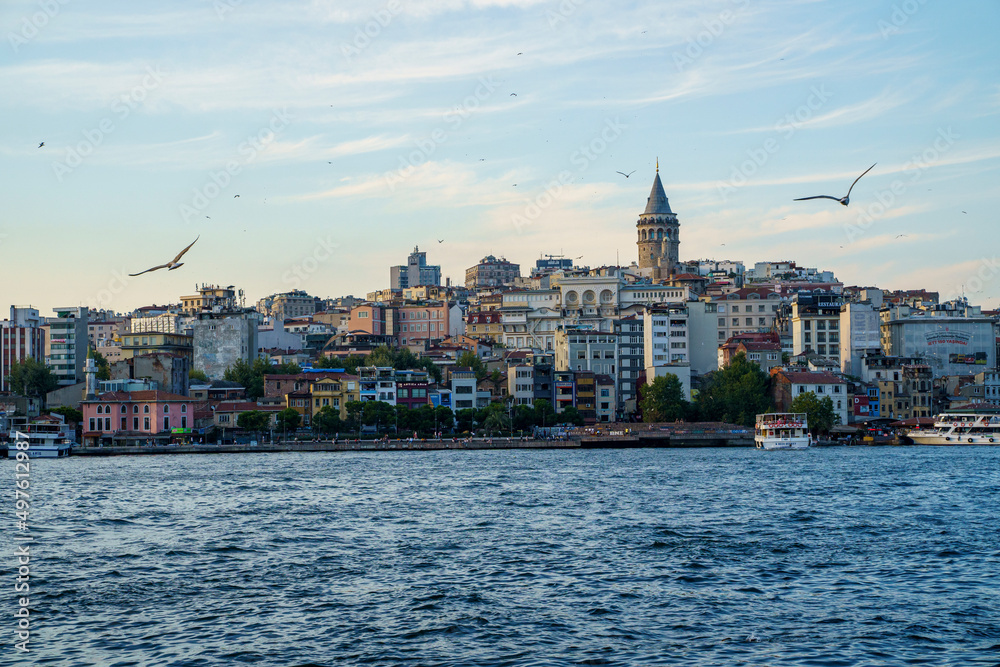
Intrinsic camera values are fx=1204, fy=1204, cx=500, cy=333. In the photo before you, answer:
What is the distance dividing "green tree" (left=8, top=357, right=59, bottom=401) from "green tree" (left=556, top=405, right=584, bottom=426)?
34675mm

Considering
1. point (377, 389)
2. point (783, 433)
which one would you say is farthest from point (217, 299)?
point (783, 433)

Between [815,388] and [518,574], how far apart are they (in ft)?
184

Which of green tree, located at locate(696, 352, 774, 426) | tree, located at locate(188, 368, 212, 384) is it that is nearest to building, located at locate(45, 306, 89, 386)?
tree, located at locate(188, 368, 212, 384)

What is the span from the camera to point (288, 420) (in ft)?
232

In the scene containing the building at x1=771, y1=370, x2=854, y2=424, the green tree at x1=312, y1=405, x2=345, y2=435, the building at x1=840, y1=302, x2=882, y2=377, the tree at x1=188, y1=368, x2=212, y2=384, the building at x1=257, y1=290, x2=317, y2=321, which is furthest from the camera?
the building at x1=257, y1=290, x2=317, y2=321

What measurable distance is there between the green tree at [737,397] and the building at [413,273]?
95.7m

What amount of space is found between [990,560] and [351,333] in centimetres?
8744

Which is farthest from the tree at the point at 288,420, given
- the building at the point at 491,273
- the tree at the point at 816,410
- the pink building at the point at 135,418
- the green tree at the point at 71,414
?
the building at the point at 491,273

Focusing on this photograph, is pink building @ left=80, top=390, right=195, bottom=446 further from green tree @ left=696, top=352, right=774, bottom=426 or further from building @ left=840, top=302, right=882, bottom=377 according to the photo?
building @ left=840, top=302, right=882, bottom=377

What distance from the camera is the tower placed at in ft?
454

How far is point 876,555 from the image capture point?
2267cm

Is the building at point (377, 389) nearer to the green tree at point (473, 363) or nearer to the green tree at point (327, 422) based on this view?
the green tree at point (327, 422)

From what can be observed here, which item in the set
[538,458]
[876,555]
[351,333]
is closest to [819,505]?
[876,555]

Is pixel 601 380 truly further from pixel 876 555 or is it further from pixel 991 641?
pixel 991 641
